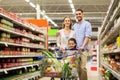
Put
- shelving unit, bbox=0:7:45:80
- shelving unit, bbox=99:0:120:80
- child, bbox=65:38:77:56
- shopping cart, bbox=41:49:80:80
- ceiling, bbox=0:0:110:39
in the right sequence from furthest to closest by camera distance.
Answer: ceiling, bbox=0:0:110:39
shelving unit, bbox=0:7:45:80
shelving unit, bbox=99:0:120:80
child, bbox=65:38:77:56
shopping cart, bbox=41:49:80:80

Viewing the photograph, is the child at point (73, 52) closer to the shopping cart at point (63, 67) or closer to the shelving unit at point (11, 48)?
the shopping cart at point (63, 67)

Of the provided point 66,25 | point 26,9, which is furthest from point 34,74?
point 26,9

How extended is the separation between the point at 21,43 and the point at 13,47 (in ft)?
0.92

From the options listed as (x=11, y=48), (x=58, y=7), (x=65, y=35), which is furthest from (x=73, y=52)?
(x=58, y=7)

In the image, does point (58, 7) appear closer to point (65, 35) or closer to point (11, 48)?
point (11, 48)

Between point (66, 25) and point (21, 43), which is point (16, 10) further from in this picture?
point (66, 25)

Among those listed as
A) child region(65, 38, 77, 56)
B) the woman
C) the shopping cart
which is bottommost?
the shopping cart

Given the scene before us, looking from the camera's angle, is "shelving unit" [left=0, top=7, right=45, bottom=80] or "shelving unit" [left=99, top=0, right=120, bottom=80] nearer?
"shelving unit" [left=99, top=0, right=120, bottom=80]

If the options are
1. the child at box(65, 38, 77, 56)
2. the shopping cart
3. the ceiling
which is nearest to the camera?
the shopping cart

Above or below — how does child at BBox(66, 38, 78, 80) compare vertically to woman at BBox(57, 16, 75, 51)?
below

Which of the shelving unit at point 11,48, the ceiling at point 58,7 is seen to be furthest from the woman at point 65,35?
the ceiling at point 58,7

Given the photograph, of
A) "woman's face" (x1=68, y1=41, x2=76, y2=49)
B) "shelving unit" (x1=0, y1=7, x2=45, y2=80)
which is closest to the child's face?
"woman's face" (x1=68, y1=41, x2=76, y2=49)

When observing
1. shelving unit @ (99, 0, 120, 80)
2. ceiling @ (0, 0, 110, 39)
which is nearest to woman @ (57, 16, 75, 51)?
shelving unit @ (99, 0, 120, 80)

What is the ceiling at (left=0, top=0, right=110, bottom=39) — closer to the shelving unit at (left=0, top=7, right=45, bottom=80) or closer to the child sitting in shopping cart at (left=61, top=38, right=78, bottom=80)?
the shelving unit at (left=0, top=7, right=45, bottom=80)
